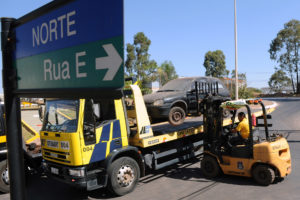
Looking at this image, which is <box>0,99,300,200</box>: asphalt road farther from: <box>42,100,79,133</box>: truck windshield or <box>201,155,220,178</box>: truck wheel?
<box>42,100,79,133</box>: truck windshield

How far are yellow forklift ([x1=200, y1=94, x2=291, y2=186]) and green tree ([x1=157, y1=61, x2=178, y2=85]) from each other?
22159mm

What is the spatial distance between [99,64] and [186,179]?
6.18 meters

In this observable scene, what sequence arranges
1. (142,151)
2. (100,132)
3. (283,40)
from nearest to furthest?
(100,132), (142,151), (283,40)

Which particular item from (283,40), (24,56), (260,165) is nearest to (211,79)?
(260,165)

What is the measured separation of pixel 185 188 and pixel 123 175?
61.3 inches

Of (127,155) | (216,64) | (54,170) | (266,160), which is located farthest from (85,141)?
(216,64)

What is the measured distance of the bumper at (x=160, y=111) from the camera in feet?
24.5

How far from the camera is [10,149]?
181 cm

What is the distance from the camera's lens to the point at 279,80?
1924 inches

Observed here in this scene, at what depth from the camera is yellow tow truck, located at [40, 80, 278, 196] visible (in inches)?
213

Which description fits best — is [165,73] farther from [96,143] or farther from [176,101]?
[96,143]

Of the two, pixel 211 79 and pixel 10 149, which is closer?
pixel 10 149

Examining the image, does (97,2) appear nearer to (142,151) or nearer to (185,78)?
(142,151)

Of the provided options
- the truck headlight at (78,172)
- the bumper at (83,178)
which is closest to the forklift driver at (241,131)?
the bumper at (83,178)
